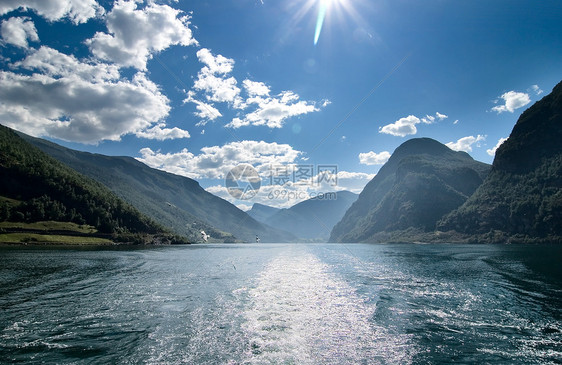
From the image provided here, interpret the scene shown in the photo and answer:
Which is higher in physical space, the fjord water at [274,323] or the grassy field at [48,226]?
the grassy field at [48,226]

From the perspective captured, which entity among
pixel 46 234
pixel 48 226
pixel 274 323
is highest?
pixel 48 226

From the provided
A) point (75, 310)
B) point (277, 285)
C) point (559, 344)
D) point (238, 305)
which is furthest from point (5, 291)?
point (559, 344)

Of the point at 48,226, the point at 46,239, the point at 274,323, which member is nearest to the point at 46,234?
the point at 48,226

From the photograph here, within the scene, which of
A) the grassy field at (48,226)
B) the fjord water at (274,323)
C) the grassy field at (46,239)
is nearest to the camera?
the fjord water at (274,323)

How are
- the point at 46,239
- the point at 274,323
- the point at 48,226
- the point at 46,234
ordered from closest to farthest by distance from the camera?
the point at 274,323, the point at 46,239, the point at 46,234, the point at 48,226

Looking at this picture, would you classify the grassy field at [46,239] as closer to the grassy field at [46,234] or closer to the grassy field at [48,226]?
the grassy field at [46,234]

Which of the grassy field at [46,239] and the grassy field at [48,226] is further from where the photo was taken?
the grassy field at [48,226]

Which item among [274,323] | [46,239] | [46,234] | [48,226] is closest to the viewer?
[274,323]

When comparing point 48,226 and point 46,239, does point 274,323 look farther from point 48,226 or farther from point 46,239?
point 48,226

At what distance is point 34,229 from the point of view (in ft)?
553

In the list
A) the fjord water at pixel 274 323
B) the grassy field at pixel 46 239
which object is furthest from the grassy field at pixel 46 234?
the fjord water at pixel 274 323

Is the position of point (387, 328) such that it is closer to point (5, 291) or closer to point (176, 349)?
point (176, 349)

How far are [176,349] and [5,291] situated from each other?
29473mm

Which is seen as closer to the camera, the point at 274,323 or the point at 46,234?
the point at 274,323
